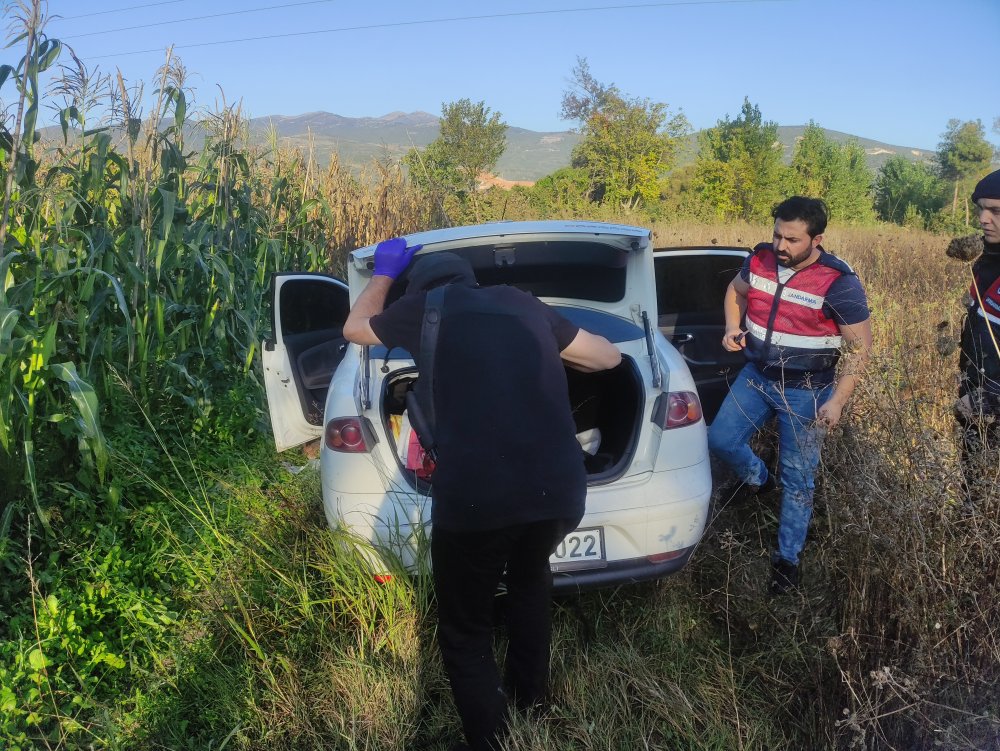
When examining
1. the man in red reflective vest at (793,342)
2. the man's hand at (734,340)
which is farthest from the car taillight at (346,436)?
the man's hand at (734,340)

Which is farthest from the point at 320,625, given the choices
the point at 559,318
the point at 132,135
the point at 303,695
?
the point at 132,135

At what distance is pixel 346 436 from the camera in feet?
10.3

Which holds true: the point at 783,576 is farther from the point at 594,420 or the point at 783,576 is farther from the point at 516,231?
the point at 516,231

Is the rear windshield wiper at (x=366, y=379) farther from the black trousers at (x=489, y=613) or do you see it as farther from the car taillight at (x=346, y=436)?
the black trousers at (x=489, y=613)

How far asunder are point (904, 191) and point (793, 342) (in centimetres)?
2725

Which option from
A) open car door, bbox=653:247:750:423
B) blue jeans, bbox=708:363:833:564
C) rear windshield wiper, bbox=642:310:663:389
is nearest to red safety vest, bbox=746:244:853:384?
blue jeans, bbox=708:363:833:564

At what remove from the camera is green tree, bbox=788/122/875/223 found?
2670 centimetres

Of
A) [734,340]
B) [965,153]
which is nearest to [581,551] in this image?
[734,340]

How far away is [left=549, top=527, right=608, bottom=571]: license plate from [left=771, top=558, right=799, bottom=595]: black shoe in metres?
0.85

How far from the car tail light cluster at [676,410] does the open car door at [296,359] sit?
2183 millimetres

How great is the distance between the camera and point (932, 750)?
7.23 feet

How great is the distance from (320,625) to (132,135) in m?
3.42

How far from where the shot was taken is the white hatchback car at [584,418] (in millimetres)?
3027

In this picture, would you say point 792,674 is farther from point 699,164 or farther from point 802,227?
point 699,164
